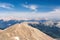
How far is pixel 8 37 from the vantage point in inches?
1423

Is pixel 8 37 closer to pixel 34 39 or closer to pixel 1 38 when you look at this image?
pixel 1 38

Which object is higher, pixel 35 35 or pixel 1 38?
pixel 35 35

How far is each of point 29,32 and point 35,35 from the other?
1.75 m

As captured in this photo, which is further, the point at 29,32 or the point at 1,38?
the point at 29,32

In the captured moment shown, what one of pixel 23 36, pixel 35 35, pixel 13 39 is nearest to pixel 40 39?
pixel 35 35

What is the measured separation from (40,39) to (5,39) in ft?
29.9

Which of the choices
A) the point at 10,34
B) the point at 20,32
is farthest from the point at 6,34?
the point at 20,32

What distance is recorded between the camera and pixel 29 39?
1510 inches

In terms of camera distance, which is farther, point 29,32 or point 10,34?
point 29,32

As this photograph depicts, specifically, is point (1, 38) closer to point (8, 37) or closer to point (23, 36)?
point (8, 37)

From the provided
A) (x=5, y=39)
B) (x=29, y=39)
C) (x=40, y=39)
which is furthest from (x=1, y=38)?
(x=40, y=39)

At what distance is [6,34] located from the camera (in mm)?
36781

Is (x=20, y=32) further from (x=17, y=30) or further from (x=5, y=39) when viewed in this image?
(x=5, y=39)

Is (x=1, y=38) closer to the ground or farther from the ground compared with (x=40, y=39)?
closer to the ground
